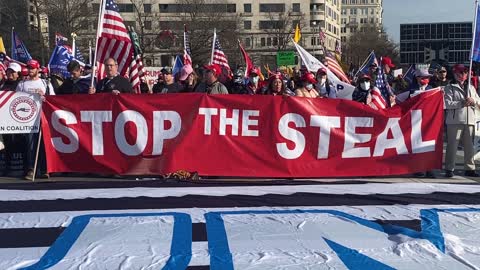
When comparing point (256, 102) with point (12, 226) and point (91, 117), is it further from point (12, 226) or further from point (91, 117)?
point (12, 226)

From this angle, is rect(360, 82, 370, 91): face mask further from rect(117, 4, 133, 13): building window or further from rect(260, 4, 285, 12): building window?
rect(260, 4, 285, 12): building window

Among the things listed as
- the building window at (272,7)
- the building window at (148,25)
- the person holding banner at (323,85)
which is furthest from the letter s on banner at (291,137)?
the building window at (272,7)

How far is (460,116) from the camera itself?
9.21m

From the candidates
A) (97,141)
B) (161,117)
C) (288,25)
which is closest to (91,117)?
(97,141)

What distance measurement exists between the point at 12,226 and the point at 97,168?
11.3 feet

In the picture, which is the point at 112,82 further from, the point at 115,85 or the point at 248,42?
the point at 248,42

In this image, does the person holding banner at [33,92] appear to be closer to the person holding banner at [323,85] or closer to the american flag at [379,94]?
the american flag at [379,94]

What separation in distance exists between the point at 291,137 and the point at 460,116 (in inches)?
113

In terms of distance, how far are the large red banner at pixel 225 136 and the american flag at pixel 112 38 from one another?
110 centimetres

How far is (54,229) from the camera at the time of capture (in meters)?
5.13

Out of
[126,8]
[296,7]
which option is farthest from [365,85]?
[296,7]

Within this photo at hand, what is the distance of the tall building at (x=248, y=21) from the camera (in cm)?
6575

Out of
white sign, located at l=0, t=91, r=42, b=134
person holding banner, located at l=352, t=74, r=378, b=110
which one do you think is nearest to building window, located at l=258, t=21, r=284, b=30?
person holding banner, located at l=352, t=74, r=378, b=110

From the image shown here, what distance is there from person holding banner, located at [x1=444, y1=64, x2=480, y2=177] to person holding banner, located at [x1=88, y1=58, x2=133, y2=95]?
5213mm
